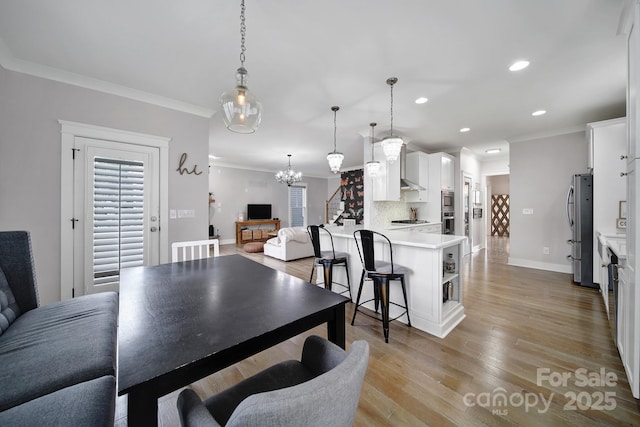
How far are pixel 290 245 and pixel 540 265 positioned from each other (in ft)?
16.7

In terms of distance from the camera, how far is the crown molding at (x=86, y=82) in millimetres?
2273

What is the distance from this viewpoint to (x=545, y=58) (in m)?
2.29

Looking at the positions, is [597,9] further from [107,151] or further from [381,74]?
[107,151]

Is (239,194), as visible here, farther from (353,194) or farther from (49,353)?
(49,353)

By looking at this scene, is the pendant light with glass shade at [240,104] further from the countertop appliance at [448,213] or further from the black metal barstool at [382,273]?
the countertop appliance at [448,213]

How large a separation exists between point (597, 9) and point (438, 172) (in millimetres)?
3473

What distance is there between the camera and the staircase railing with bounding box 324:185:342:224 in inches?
391

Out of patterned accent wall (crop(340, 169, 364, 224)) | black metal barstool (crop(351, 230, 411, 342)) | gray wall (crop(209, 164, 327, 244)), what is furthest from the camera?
patterned accent wall (crop(340, 169, 364, 224))

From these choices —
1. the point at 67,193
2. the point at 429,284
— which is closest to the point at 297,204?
the point at 67,193

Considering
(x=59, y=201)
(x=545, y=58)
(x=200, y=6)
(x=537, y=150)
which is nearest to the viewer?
(x=200, y=6)

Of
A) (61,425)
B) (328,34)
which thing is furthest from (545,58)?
(61,425)

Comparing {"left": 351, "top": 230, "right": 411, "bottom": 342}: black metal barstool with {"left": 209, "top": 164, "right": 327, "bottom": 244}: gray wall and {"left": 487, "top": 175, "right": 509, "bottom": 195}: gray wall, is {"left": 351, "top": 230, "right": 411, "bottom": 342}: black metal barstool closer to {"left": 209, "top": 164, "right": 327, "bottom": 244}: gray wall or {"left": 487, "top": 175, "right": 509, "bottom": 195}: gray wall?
{"left": 209, "top": 164, "right": 327, "bottom": 244}: gray wall

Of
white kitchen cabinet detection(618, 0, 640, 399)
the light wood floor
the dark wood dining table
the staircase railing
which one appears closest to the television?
the staircase railing

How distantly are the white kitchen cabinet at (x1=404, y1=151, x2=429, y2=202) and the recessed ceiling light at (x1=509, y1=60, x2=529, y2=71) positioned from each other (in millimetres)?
2691
